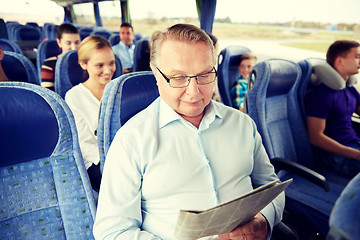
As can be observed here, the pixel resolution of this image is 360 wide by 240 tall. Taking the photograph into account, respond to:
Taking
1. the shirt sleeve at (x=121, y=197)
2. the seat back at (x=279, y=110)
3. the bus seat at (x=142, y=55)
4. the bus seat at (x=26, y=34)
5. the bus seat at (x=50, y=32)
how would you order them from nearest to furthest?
1. the shirt sleeve at (x=121, y=197)
2. the seat back at (x=279, y=110)
3. the bus seat at (x=142, y=55)
4. the bus seat at (x=26, y=34)
5. the bus seat at (x=50, y=32)

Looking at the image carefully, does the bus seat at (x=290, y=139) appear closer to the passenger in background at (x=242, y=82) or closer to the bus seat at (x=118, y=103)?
the bus seat at (x=118, y=103)

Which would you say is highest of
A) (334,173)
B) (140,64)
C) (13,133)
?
(13,133)

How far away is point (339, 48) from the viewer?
2141mm

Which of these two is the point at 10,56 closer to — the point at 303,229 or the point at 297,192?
the point at 297,192

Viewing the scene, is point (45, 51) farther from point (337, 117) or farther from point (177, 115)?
point (337, 117)

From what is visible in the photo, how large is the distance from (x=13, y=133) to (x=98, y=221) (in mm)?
434

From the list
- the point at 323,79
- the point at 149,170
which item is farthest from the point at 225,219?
the point at 323,79

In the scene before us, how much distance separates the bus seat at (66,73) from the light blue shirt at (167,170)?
1.58 metres

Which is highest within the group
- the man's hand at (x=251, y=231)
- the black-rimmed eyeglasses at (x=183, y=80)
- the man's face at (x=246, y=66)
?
the black-rimmed eyeglasses at (x=183, y=80)

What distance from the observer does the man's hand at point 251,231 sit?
0.92 metres

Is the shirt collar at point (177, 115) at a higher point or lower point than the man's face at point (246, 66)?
higher

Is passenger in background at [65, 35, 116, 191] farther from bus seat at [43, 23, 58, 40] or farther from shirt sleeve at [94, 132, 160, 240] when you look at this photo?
bus seat at [43, 23, 58, 40]

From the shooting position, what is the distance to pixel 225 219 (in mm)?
743

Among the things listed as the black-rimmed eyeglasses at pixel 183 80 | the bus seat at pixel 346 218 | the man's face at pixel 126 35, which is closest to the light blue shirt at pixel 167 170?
the black-rimmed eyeglasses at pixel 183 80
